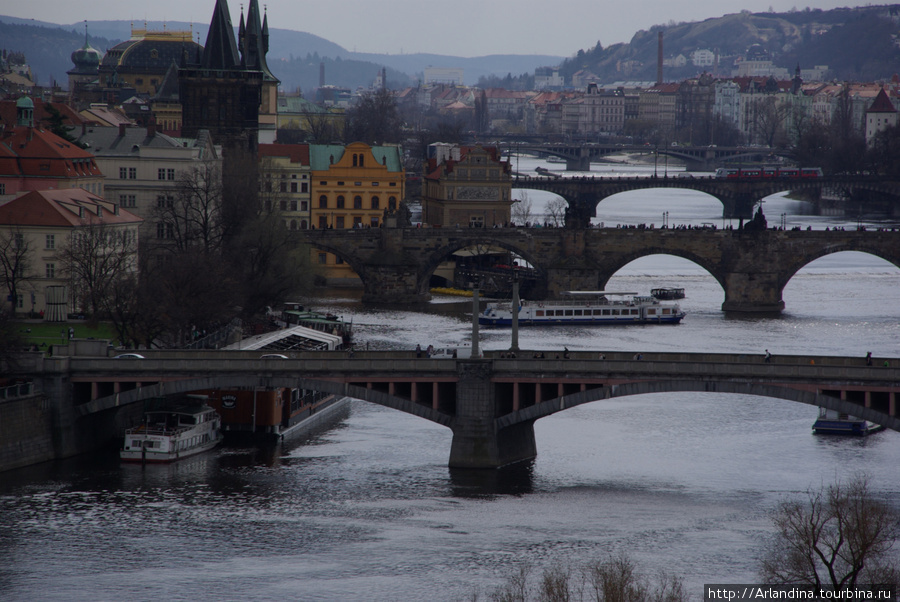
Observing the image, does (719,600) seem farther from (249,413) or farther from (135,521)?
(249,413)

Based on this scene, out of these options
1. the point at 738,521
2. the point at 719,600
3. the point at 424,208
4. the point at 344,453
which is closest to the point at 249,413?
the point at 344,453

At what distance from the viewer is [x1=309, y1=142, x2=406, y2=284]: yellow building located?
109 meters

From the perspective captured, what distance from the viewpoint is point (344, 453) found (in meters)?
54.5

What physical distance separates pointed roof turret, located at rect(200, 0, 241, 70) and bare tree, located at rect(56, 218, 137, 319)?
29.0 metres

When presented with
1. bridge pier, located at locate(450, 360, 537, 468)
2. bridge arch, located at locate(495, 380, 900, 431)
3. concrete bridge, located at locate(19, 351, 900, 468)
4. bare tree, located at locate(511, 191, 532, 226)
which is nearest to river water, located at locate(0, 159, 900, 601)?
bridge pier, located at locate(450, 360, 537, 468)

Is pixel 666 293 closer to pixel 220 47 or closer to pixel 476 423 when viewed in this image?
pixel 220 47

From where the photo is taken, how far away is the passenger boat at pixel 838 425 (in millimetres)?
58344

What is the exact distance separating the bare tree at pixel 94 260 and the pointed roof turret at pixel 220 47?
29.0 m

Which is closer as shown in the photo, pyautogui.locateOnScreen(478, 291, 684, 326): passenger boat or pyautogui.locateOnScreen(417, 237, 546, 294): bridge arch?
pyautogui.locateOnScreen(478, 291, 684, 326): passenger boat

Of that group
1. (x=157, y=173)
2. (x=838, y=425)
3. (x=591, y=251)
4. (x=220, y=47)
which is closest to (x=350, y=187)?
(x=220, y=47)

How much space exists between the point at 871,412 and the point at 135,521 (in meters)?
22.0

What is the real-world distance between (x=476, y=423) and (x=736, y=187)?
333 feet

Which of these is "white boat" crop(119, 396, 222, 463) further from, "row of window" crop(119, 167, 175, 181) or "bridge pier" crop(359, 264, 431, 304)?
"bridge pier" crop(359, 264, 431, 304)

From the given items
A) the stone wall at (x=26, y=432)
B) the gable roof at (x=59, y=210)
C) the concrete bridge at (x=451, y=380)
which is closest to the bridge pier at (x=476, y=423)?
the concrete bridge at (x=451, y=380)
